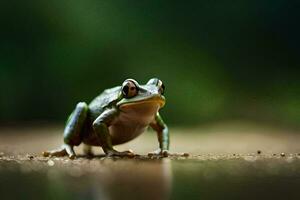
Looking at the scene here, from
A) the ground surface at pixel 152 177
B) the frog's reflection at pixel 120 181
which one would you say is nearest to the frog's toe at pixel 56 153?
the ground surface at pixel 152 177

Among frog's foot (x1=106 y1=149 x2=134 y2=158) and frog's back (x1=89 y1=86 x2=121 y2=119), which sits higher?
frog's back (x1=89 y1=86 x2=121 y2=119)

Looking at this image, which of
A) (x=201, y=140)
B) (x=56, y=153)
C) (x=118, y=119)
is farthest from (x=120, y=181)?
(x=201, y=140)

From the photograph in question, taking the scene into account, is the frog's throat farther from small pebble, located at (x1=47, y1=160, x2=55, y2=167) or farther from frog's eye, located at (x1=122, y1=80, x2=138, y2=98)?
small pebble, located at (x1=47, y1=160, x2=55, y2=167)

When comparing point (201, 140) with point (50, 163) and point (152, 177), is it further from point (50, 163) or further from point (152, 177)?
point (152, 177)

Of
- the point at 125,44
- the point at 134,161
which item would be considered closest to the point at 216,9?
the point at 125,44

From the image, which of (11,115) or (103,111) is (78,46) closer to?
(11,115)

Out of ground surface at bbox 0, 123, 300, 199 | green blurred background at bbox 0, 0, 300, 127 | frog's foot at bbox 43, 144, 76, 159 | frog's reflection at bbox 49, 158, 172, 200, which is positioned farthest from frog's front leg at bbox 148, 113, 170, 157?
green blurred background at bbox 0, 0, 300, 127
